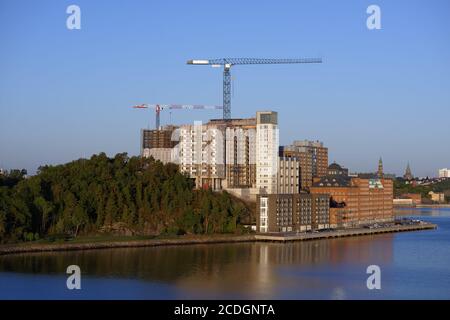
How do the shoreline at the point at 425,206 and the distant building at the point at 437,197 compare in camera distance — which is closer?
the shoreline at the point at 425,206

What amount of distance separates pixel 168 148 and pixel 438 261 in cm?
3243

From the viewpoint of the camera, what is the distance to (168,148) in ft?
186

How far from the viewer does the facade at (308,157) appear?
59500 millimetres

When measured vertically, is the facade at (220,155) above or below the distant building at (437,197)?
above

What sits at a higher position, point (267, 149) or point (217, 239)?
point (267, 149)

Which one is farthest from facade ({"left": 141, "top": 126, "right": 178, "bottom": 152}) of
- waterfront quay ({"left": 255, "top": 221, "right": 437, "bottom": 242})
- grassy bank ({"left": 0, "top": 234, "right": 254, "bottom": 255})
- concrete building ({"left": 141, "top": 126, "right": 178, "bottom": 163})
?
grassy bank ({"left": 0, "top": 234, "right": 254, "bottom": 255})

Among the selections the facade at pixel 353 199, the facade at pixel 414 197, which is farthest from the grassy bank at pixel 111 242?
the facade at pixel 414 197

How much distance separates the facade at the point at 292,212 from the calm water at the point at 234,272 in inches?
152

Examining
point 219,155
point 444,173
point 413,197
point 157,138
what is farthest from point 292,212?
point 444,173

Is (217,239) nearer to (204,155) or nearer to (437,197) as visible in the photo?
(204,155)

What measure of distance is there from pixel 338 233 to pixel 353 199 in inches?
258

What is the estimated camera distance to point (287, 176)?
4947cm

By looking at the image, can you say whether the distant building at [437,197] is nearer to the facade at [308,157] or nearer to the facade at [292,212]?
the facade at [308,157]
